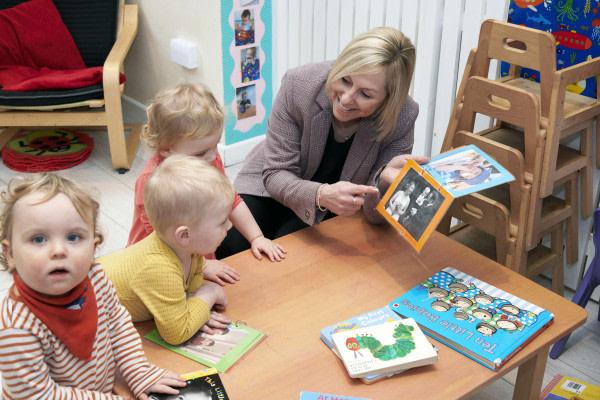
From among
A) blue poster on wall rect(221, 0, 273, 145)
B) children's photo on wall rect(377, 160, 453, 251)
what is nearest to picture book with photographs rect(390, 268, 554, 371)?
children's photo on wall rect(377, 160, 453, 251)

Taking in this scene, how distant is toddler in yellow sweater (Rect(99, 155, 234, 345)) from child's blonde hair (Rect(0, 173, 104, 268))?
0.75 ft

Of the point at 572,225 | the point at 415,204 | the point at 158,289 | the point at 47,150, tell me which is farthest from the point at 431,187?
the point at 47,150

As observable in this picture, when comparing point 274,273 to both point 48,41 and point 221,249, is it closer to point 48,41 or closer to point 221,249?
point 221,249

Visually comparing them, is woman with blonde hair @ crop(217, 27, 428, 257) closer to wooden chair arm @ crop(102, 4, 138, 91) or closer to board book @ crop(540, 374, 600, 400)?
board book @ crop(540, 374, 600, 400)

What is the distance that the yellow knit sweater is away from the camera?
140cm

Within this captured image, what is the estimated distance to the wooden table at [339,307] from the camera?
1344 millimetres

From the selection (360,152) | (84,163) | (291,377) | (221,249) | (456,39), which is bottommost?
(84,163)

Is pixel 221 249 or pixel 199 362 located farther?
pixel 221 249

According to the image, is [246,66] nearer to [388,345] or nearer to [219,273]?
[219,273]

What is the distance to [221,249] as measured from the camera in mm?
2135

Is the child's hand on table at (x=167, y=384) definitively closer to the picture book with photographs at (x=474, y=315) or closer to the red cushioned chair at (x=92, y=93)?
the picture book with photographs at (x=474, y=315)

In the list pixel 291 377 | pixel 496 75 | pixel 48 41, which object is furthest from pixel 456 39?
pixel 48 41

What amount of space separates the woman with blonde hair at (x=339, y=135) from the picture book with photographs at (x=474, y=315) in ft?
1.13

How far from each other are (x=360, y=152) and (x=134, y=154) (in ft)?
6.53
